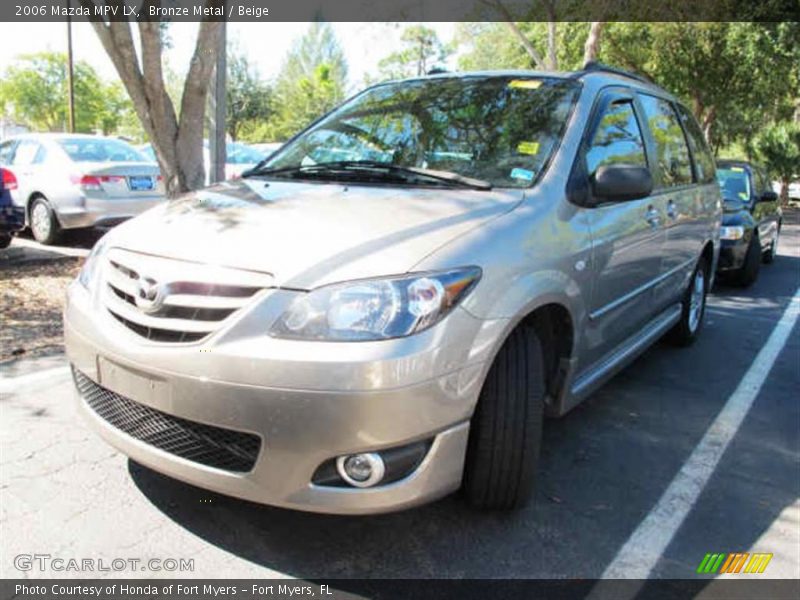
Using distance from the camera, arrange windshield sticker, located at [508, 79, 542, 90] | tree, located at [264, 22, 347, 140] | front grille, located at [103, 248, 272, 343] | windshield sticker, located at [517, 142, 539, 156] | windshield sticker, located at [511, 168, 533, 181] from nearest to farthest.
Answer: front grille, located at [103, 248, 272, 343]
windshield sticker, located at [511, 168, 533, 181]
windshield sticker, located at [517, 142, 539, 156]
windshield sticker, located at [508, 79, 542, 90]
tree, located at [264, 22, 347, 140]

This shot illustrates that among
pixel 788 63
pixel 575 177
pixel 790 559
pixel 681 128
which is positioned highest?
pixel 788 63

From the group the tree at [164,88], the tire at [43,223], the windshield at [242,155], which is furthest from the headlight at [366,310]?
the windshield at [242,155]

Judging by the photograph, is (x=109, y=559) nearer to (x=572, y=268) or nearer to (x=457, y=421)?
(x=457, y=421)

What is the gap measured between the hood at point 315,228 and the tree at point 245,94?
3732 cm

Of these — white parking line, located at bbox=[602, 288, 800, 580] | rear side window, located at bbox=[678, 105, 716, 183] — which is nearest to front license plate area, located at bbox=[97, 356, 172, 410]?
white parking line, located at bbox=[602, 288, 800, 580]

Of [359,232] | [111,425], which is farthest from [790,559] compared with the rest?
[111,425]

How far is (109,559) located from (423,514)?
1192 millimetres

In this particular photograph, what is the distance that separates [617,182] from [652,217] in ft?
3.14

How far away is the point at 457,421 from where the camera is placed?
2365mm

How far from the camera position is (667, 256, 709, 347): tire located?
5371 millimetres

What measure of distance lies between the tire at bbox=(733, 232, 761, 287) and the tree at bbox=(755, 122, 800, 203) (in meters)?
18.3

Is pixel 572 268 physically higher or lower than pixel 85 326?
higher

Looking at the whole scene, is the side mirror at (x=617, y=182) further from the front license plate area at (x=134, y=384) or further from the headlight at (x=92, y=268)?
the headlight at (x=92, y=268)

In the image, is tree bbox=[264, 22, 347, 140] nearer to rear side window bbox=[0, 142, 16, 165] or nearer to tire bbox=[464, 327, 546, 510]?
rear side window bbox=[0, 142, 16, 165]
